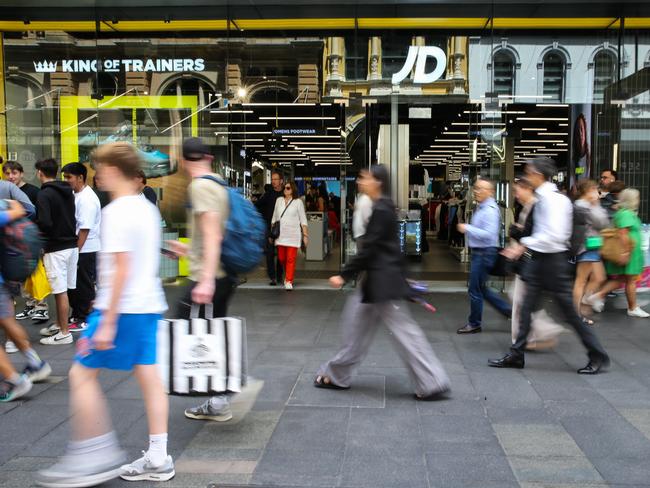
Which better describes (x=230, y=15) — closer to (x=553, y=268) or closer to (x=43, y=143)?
(x=43, y=143)

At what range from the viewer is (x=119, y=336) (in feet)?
10.6

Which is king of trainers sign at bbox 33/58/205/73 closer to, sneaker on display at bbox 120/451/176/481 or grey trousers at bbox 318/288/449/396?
grey trousers at bbox 318/288/449/396

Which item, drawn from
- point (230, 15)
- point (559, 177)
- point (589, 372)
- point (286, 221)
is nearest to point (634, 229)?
point (589, 372)

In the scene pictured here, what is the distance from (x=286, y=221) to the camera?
991cm

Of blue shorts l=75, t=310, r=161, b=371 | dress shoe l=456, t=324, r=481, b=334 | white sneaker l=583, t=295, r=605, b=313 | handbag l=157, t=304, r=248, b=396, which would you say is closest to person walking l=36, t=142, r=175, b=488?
blue shorts l=75, t=310, r=161, b=371

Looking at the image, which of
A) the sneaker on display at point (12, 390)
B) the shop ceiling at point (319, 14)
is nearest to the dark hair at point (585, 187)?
the shop ceiling at point (319, 14)

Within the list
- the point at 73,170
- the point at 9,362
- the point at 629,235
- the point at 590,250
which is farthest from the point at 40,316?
the point at 629,235

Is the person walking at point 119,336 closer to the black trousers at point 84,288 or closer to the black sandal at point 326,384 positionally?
the black sandal at point 326,384

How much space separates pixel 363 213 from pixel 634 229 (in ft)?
13.3

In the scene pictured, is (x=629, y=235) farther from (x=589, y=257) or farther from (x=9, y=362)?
(x=9, y=362)

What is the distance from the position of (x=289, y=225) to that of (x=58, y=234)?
413cm

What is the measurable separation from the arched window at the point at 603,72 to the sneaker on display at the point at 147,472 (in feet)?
33.2

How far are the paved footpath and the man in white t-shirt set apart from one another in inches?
35.8

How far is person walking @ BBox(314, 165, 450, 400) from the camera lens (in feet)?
14.4
